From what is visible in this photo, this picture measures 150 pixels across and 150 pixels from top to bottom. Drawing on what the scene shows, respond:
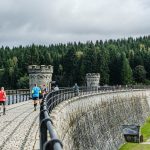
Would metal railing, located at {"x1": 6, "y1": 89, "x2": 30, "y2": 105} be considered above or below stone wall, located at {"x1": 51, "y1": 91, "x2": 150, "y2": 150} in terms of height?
above

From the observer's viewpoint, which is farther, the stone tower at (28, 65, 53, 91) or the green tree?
the green tree

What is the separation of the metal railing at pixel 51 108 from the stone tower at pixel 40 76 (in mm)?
5804

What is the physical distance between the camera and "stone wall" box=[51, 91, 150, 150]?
20516 millimetres

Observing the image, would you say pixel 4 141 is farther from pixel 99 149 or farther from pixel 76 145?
pixel 99 149

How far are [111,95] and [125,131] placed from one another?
5.01m

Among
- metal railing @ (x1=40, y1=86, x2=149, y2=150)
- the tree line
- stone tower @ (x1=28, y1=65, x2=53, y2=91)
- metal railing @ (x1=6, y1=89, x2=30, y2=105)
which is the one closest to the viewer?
metal railing @ (x1=40, y1=86, x2=149, y2=150)

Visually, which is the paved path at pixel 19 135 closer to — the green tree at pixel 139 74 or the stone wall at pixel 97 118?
the stone wall at pixel 97 118

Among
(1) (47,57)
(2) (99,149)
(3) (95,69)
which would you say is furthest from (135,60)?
(2) (99,149)

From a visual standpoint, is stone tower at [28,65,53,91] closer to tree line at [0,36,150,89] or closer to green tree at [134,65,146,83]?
tree line at [0,36,150,89]

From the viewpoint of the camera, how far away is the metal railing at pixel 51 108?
15.3 ft

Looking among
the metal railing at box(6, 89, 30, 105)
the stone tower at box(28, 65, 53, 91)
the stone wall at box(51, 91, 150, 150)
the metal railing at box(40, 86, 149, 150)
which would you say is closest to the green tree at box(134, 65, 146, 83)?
the stone wall at box(51, 91, 150, 150)

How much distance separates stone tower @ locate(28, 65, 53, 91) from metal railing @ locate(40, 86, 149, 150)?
5.80 m

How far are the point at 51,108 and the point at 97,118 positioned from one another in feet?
60.4

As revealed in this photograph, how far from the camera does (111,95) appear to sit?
48.2 meters
